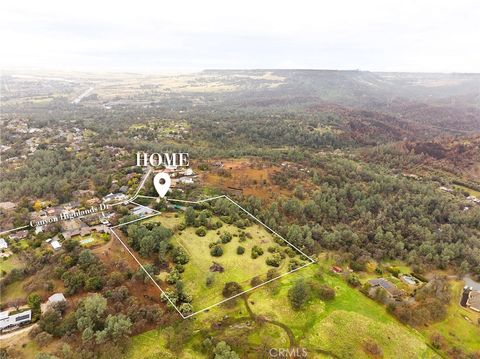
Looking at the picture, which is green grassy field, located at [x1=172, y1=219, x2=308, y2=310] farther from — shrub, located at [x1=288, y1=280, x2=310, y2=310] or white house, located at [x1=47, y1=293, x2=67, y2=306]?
white house, located at [x1=47, y1=293, x2=67, y2=306]

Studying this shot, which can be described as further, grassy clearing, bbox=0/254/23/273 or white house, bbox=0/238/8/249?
white house, bbox=0/238/8/249

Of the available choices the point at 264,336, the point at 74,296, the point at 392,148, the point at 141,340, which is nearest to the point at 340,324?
the point at 264,336

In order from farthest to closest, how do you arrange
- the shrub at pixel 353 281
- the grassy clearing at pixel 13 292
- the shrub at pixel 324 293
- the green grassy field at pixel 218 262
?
the shrub at pixel 353 281 → the shrub at pixel 324 293 → the green grassy field at pixel 218 262 → the grassy clearing at pixel 13 292

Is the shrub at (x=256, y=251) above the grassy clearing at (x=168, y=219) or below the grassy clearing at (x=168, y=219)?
below

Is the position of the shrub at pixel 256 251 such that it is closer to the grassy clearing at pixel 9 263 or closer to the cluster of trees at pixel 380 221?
the cluster of trees at pixel 380 221

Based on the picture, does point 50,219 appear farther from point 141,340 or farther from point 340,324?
point 340,324

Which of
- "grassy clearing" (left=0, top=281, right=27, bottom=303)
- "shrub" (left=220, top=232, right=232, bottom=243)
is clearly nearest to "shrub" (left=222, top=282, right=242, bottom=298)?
"shrub" (left=220, top=232, right=232, bottom=243)

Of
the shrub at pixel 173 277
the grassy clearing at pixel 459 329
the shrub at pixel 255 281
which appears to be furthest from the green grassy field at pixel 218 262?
the grassy clearing at pixel 459 329
